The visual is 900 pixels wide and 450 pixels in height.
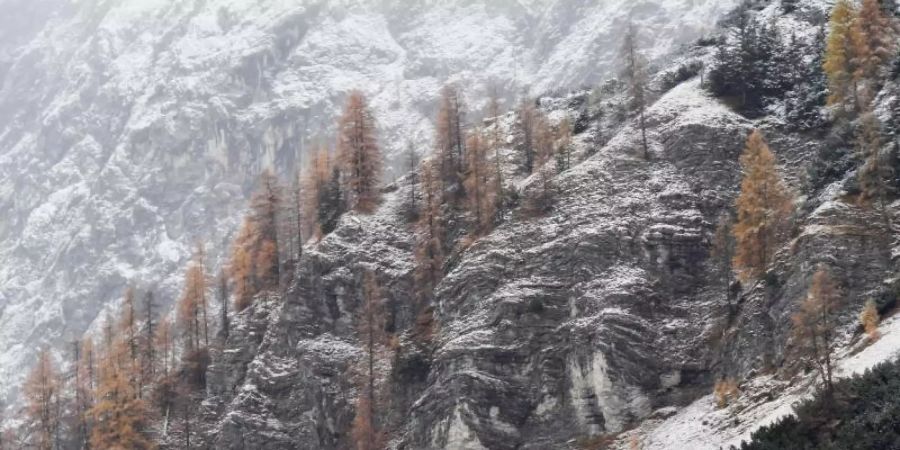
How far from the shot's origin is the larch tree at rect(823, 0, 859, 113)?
78.1 m

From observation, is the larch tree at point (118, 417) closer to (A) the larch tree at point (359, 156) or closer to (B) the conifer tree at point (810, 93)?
(A) the larch tree at point (359, 156)

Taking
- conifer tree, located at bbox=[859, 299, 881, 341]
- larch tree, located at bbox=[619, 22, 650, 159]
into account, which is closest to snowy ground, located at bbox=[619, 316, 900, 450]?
conifer tree, located at bbox=[859, 299, 881, 341]

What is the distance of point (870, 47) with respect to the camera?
7869cm

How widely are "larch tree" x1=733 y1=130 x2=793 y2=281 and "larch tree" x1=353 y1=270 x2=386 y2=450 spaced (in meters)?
24.9

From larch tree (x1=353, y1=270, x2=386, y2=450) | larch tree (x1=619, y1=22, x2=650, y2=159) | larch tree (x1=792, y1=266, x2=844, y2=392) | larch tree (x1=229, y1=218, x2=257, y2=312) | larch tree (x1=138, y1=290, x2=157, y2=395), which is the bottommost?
larch tree (x1=792, y1=266, x2=844, y2=392)

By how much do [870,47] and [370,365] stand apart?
41.6 meters

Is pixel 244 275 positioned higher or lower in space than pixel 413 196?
lower

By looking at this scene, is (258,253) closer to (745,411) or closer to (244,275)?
(244,275)

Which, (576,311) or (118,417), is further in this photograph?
(118,417)

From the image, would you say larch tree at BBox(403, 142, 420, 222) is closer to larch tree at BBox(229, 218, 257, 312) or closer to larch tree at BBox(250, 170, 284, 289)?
larch tree at BBox(250, 170, 284, 289)

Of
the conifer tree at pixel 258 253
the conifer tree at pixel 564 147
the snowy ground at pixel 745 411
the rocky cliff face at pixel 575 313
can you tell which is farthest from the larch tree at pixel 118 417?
the snowy ground at pixel 745 411

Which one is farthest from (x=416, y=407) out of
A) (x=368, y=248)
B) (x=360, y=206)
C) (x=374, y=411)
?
(x=360, y=206)

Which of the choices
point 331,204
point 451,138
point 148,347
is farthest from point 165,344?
point 451,138

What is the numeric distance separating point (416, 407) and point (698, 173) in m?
25.4
